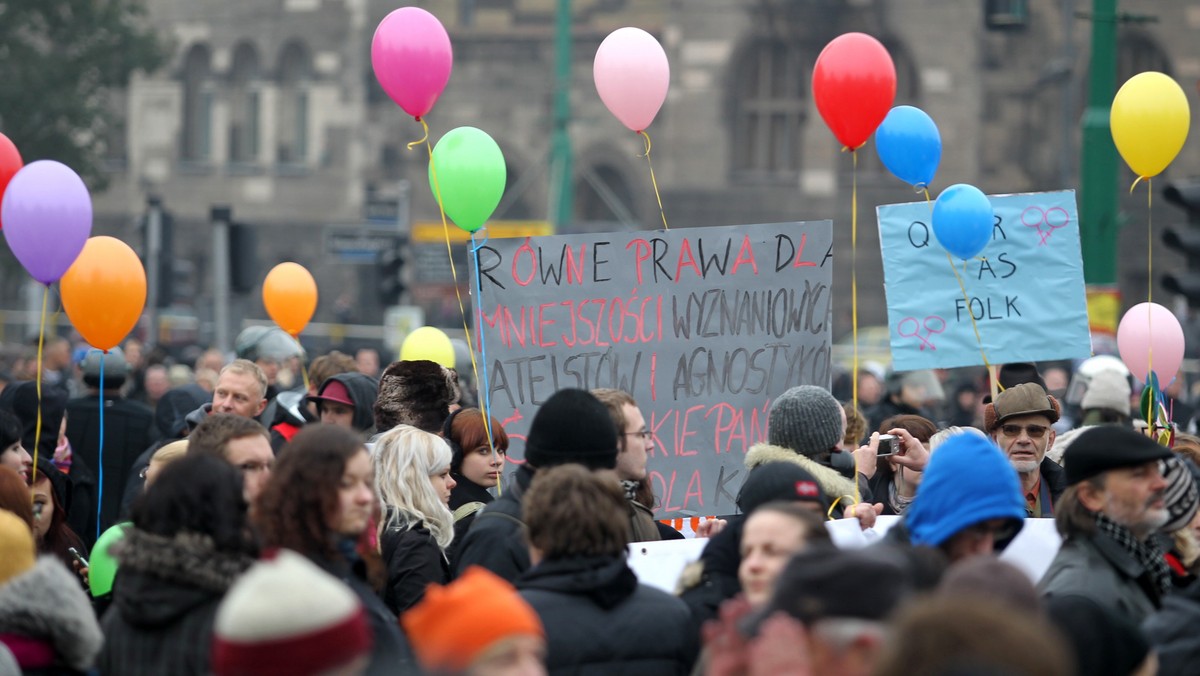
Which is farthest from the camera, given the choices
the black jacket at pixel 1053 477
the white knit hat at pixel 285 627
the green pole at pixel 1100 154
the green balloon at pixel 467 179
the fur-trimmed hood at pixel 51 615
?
the green pole at pixel 1100 154

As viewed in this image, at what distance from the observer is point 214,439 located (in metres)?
4.99

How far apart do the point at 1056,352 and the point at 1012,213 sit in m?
0.71

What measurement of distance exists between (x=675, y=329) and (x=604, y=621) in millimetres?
3143

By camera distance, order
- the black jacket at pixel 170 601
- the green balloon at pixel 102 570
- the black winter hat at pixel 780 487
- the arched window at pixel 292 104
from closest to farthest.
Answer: the black jacket at pixel 170 601 < the black winter hat at pixel 780 487 < the green balloon at pixel 102 570 < the arched window at pixel 292 104

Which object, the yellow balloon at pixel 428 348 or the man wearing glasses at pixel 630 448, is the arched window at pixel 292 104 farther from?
the man wearing glasses at pixel 630 448

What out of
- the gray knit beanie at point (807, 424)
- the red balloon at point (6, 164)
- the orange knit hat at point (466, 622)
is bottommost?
the orange knit hat at point (466, 622)

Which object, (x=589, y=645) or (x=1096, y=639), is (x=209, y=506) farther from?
(x=1096, y=639)

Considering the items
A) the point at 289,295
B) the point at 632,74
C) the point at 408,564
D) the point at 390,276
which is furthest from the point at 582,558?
the point at 390,276

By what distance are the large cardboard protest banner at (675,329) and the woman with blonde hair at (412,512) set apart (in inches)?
51.1

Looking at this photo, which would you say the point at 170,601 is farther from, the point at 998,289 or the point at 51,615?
the point at 998,289

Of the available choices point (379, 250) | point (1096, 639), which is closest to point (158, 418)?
point (1096, 639)

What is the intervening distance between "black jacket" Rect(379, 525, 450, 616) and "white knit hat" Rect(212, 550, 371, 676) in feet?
7.71

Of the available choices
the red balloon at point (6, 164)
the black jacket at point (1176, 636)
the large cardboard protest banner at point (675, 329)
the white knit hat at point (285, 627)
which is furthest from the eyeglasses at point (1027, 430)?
the red balloon at point (6, 164)

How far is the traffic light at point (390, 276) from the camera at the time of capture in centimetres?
1819
